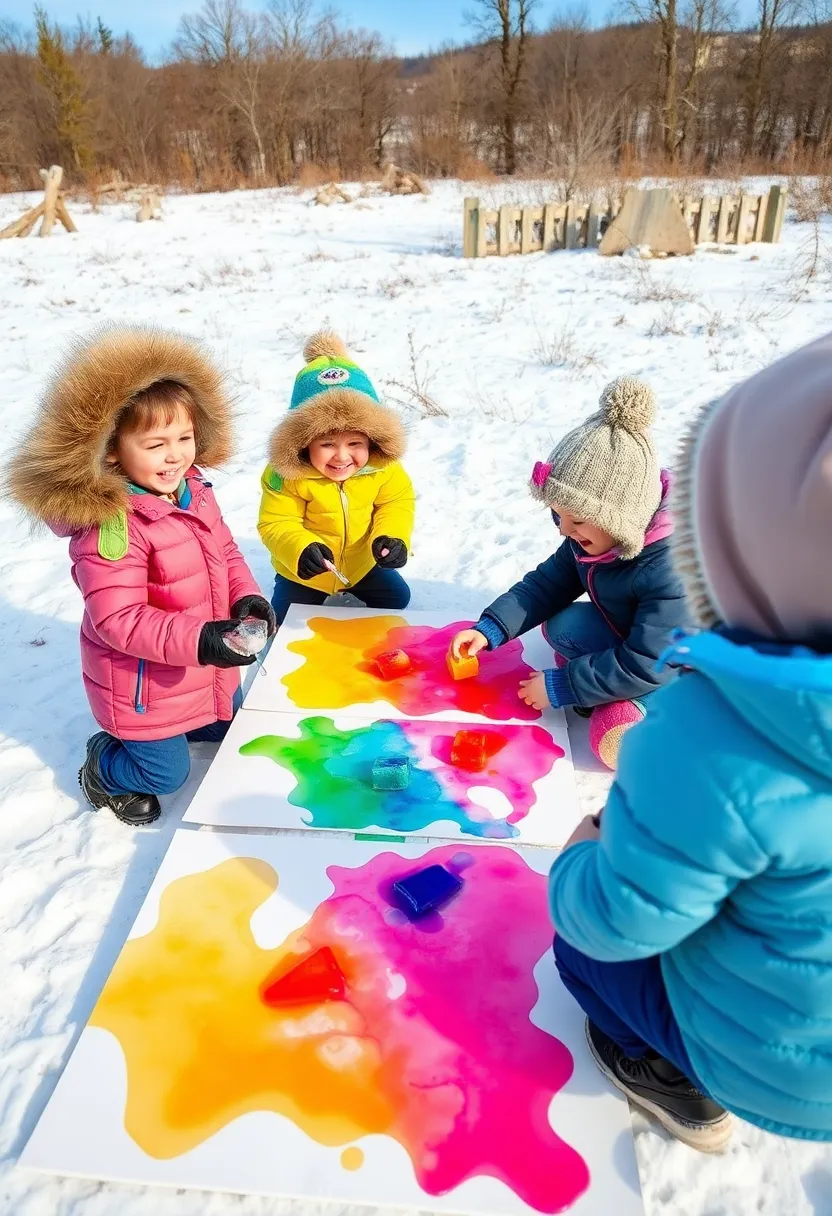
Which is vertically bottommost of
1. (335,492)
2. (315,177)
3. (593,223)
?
(335,492)

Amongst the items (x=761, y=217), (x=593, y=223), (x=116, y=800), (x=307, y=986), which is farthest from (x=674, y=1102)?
(x=761, y=217)

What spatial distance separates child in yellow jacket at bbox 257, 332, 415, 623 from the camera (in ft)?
8.52

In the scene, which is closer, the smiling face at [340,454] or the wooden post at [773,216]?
the smiling face at [340,454]

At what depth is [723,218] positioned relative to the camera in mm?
9070

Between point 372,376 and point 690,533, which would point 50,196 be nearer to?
point 372,376

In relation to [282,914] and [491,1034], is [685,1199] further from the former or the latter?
[282,914]

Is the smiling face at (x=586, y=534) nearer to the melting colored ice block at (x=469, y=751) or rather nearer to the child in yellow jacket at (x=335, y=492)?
the melting colored ice block at (x=469, y=751)

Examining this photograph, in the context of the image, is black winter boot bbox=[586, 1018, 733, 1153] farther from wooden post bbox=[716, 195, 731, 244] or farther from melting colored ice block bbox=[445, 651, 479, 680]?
wooden post bbox=[716, 195, 731, 244]

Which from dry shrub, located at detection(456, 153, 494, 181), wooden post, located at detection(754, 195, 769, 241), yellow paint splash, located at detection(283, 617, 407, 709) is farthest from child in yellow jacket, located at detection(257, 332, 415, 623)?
dry shrub, located at detection(456, 153, 494, 181)

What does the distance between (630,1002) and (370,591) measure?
1.93 meters

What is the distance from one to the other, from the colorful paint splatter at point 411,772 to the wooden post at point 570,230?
8.81 metres

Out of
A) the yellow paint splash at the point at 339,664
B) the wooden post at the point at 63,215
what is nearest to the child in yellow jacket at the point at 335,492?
the yellow paint splash at the point at 339,664

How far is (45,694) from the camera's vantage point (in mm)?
2549

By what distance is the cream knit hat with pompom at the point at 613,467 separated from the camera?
187cm
